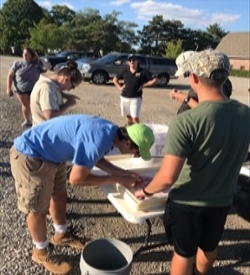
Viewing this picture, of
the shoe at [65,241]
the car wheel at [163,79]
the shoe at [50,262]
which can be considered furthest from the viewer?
the car wheel at [163,79]

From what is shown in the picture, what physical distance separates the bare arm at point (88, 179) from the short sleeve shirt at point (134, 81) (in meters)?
4.25

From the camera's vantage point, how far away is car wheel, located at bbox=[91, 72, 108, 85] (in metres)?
16.3

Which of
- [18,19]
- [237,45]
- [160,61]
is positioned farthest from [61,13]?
[160,61]

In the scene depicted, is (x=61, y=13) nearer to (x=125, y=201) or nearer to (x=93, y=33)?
(x=93, y=33)

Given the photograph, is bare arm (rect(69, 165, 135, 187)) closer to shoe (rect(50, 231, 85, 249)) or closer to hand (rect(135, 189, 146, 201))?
hand (rect(135, 189, 146, 201))

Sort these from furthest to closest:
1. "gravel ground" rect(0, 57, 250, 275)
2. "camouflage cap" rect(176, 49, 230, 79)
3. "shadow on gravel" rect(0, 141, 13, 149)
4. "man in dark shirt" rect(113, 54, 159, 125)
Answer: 1. "man in dark shirt" rect(113, 54, 159, 125)
2. "shadow on gravel" rect(0, 141, 13, 149)
3. "gravel ground" rect(0, 57, 250, 275)
4. "camouflage cap" rect(176, 49, 230, 79)

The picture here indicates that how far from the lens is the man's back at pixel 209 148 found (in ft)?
6.24

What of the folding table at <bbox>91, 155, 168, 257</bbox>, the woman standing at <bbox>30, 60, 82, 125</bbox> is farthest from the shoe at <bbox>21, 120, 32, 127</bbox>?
the folding table at <bbox>91, 155, 168, 257</bbox>

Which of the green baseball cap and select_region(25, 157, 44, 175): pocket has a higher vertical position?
the green baseball cap

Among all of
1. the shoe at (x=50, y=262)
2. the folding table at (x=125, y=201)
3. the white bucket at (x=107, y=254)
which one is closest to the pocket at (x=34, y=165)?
the folding table at (x=125, y=201)

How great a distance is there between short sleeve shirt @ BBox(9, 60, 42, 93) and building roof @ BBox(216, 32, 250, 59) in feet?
144

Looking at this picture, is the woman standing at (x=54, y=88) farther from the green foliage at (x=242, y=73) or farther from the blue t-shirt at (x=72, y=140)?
the green foliage at (x=242, y=73)

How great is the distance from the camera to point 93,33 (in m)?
51.2

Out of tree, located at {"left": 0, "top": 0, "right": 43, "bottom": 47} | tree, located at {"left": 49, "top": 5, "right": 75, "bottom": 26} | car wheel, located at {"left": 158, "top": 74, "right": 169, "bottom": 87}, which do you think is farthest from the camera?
tree, located at {"left": 49, "top": 5, "right": 75, "bottom": 26}
